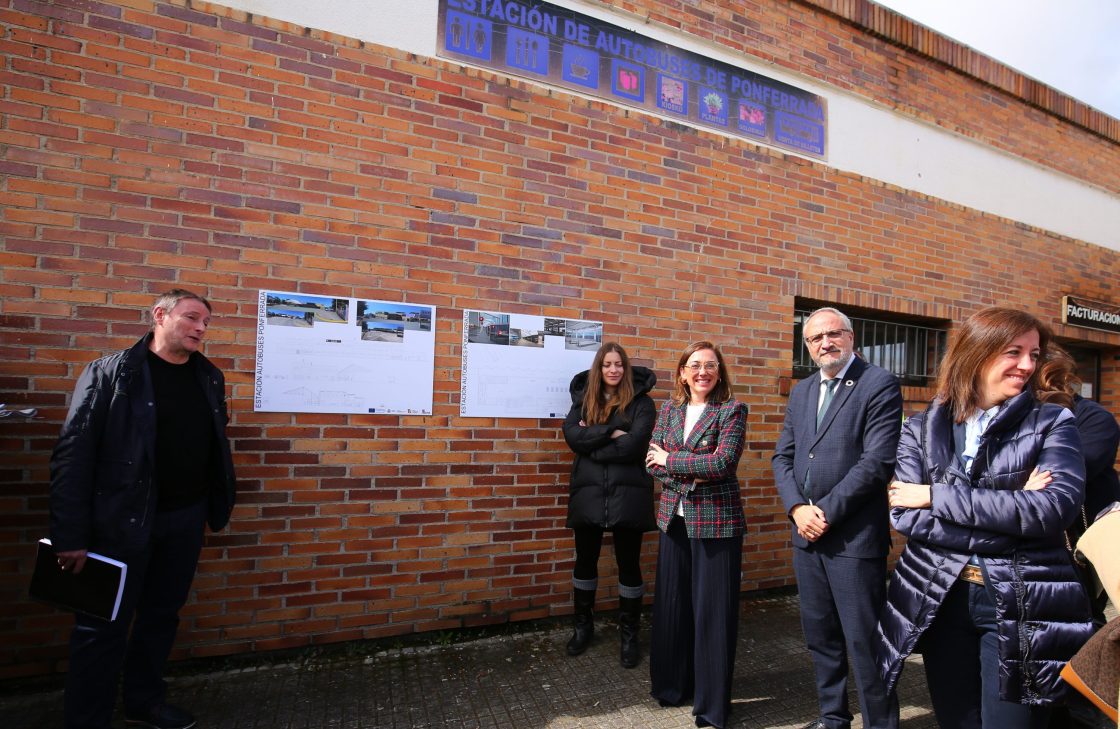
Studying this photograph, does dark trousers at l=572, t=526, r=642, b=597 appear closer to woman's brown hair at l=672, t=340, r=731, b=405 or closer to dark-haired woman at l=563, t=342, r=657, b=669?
dark-haired woman at l=563, t=342, r=657, b=669

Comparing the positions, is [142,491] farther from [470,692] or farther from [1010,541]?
[1010,541]

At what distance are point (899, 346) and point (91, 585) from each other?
6.07 m

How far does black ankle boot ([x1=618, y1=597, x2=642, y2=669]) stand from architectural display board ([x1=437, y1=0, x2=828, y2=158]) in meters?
3.42

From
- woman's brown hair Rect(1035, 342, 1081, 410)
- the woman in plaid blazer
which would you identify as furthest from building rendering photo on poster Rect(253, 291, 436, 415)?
woman's brown hair Rect(1035, 342, 1081, 410)

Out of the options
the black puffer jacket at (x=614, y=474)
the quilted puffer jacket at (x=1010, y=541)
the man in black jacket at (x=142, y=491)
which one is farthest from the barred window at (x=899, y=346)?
the man in black jacket at (x=142, y=491)

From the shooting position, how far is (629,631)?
3453mm

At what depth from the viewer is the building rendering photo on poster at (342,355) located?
3309 millimetres

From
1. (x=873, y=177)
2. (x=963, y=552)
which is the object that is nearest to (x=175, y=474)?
(x=963, y=552)

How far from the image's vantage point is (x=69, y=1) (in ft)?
9.78

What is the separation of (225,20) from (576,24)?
2.19 meters

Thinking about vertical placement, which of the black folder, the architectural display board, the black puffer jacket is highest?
the architectural display board

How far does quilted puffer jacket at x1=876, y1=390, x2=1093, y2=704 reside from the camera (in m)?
1.79

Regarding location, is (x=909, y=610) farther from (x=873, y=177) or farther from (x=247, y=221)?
(x=873, y=177)

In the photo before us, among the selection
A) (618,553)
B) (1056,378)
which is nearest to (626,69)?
(1056,378)
